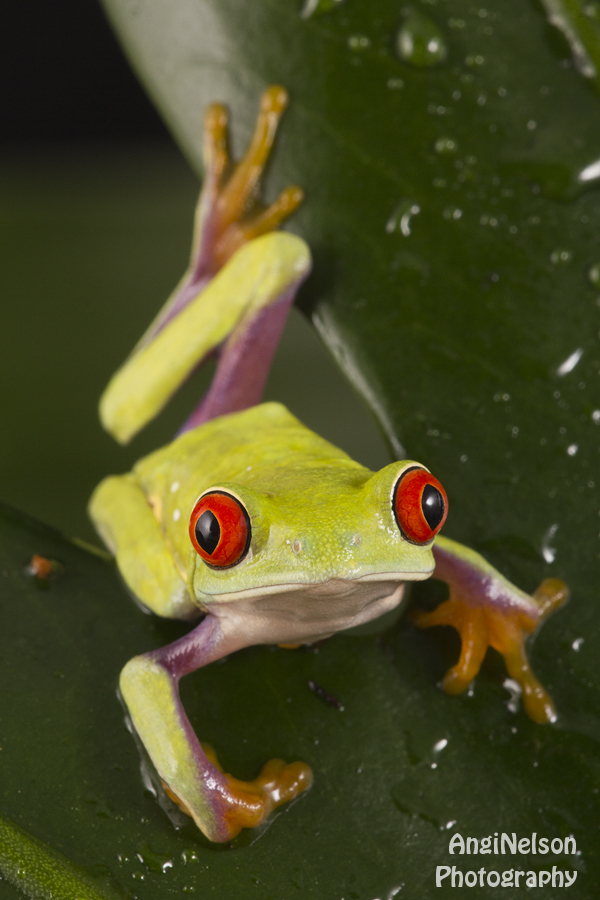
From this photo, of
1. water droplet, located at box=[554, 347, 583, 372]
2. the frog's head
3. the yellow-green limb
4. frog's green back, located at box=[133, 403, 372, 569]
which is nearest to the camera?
the frog's head

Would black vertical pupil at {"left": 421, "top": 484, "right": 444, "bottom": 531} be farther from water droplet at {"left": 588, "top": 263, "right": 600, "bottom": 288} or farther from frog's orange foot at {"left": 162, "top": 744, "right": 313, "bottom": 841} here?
Answer: water droplet at {"left": 588, "top": 263, "right": 600, "bottom": 288}

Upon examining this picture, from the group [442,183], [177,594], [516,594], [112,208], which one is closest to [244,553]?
[177,594]

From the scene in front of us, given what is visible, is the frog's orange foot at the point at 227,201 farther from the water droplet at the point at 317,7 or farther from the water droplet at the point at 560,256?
the water droplet at the point at 560,256

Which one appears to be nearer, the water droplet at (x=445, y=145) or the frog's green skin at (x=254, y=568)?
the frog's green skin at (x=254, y=568)

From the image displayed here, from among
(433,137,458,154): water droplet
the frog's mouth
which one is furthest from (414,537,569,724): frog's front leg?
(433,137,458,154): water droplet

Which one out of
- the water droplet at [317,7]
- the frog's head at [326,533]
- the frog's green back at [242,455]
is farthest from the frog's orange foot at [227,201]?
the frog's head at [326,533]

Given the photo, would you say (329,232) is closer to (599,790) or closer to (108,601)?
(108,601)
